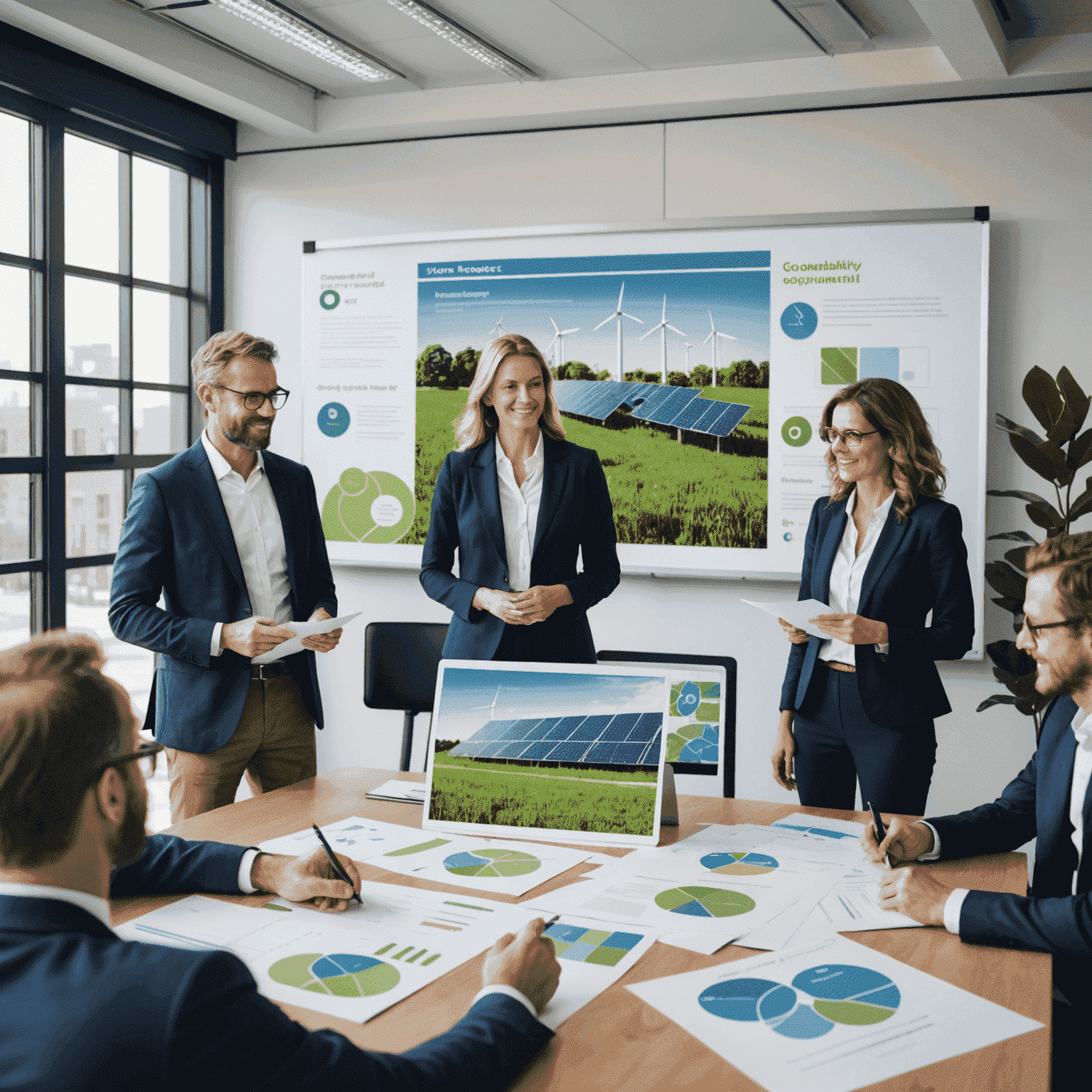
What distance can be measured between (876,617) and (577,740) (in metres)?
0.89

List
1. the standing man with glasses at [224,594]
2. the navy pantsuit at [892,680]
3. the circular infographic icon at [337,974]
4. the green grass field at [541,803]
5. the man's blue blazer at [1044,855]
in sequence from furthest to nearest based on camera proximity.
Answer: the standing man with glasses at [224,594]
the navy pantsuit at [892,680]
the green grass field at [541,803]
the man's blue blazer at [1044,855]
the circular infographic icon at [337,974]

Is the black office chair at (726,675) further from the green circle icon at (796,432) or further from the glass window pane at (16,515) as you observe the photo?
the glass window pane at (16,515)

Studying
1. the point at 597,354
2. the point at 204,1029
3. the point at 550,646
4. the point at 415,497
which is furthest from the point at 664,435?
the point at 204,1029

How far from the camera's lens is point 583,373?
436 centimetres

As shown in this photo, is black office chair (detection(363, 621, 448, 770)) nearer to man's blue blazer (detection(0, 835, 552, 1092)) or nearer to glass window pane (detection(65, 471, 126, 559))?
glass window pane (detection(65, 471, 126, 559))

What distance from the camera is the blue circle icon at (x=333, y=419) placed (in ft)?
15.5

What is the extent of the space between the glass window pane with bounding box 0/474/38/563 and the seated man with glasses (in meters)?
3.20

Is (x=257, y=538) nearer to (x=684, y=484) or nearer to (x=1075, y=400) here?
(x=684, y=484)

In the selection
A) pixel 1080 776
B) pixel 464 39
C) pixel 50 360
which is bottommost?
pixel 1080 776

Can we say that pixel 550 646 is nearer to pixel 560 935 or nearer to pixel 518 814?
pixel 518 814

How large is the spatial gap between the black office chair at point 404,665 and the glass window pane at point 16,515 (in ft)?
4.73

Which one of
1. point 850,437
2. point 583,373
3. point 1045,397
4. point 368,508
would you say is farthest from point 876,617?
point 368,508

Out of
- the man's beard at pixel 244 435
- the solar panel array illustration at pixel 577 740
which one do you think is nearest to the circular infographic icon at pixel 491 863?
the solar panel array illustration at pixel 577 740

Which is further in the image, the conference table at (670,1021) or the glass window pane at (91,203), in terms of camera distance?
the glass window pane at (91,203)
